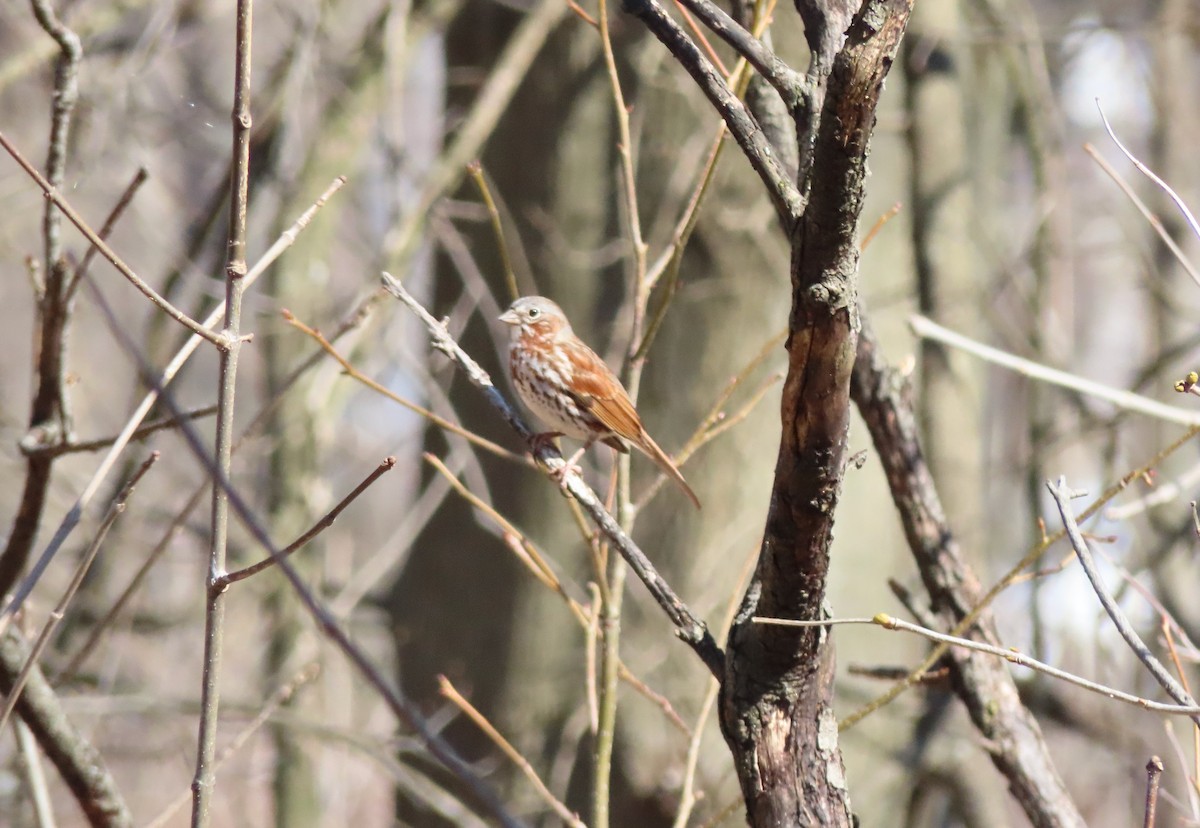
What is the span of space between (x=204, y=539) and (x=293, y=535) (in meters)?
0.60

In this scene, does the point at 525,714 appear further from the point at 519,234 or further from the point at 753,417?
the point at 519,234

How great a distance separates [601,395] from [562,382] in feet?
0.55

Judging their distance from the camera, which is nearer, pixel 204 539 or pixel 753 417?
pixel 753 417

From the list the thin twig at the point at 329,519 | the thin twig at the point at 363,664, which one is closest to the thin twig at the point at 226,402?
the thin twig at the point at 329,519

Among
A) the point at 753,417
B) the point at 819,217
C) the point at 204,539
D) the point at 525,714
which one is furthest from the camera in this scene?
the point at 204,539

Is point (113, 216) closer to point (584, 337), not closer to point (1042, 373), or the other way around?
point (1042, 373)

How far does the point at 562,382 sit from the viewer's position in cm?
406

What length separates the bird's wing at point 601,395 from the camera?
387 centimetres

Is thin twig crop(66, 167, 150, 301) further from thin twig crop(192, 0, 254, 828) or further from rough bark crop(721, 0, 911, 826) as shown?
rough bark crop(721, 0, 911, 826)

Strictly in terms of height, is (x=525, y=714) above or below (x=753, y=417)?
below

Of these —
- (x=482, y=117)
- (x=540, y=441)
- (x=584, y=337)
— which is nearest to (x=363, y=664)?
(x=540, y=441)

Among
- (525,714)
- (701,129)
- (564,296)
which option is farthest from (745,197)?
(525,714)

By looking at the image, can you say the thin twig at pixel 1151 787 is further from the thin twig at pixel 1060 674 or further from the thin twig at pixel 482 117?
the thin twig at pixel 482 117

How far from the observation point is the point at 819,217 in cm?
162
